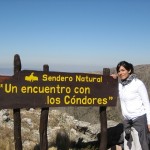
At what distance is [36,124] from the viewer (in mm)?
12156

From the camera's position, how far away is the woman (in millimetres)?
7712

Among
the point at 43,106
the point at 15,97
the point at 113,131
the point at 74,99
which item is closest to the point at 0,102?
the point at 15,97

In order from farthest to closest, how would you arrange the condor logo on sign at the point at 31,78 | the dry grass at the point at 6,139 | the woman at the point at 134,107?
the dry grass at the point at 6,139 → the condor logo on sign at the point at 31,78 → the woman at the point at 134,107

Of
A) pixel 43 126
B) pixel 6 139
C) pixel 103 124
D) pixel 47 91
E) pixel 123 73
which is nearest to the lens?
pixel 123 73

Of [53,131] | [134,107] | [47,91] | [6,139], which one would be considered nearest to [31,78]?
[47,91]

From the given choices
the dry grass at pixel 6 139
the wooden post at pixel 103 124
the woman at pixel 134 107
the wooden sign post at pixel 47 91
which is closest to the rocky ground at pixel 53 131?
the dry grass at pixel 6 139

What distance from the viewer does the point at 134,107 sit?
7.79m

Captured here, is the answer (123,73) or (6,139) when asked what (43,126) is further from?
(123,73)

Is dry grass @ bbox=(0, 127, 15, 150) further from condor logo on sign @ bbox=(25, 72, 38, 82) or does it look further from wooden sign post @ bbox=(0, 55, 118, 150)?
condor logo on sign @ bbox=(25, 72, 38, 82)

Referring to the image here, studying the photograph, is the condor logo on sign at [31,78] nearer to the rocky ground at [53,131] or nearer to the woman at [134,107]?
the woman at [134,107]

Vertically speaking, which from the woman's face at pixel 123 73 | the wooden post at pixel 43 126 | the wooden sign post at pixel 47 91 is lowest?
the wooden post at pixel 43 126

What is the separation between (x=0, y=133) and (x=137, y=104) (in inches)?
194

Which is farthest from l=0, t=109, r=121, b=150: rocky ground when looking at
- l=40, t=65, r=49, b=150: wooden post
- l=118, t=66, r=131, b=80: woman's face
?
l=118, t=66, r=131, b=80: woman's face

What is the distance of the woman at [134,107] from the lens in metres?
7.71
